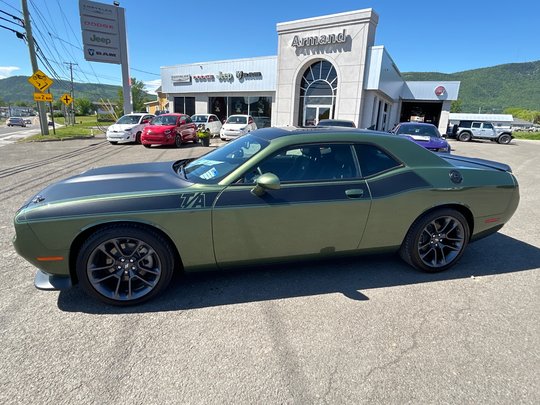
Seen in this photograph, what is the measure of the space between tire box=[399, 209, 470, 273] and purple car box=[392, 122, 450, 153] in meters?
7.67

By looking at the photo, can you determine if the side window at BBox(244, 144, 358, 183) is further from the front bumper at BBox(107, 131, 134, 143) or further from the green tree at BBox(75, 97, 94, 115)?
the green tree at BBox(75, 97, 94, 115)

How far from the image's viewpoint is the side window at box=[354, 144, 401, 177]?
9.95 feet

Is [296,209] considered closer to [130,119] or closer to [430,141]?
[430,141]

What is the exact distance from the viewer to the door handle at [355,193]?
2875 millimetres

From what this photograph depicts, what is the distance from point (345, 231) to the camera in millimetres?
2938

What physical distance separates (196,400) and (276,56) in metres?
23.7

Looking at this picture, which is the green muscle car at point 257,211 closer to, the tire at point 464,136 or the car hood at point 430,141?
the car hood at point 430,141

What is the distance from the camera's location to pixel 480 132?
91.8 ft

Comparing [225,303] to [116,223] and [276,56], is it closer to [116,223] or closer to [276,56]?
[116,223]

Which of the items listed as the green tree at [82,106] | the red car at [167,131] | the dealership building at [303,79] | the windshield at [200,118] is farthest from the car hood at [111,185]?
the green tree at [82,106]

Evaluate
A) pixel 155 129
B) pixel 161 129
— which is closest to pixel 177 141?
pixel 161 129

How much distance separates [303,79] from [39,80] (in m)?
16.3

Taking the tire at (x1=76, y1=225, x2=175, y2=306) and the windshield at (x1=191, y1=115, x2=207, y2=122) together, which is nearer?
the tire at (x1=76, y1=225, x2=175, y2=306)

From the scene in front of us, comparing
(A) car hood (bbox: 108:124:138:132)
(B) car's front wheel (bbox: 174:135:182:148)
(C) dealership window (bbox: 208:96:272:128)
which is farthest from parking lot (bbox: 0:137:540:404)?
(C) dealership window (bbox: 208:96:272:128)
